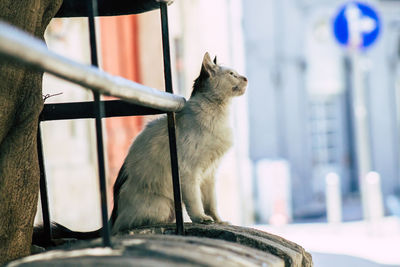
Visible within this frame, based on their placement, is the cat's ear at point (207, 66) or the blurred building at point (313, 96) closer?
the cat's ear at point (207, 66)

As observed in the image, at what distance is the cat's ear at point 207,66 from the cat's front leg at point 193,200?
2.32ft

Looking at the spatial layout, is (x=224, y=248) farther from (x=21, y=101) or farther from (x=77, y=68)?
(x=21, y=101)

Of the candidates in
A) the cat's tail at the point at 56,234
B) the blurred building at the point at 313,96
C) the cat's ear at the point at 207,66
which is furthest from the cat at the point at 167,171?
the blurred building at the point at 313,96

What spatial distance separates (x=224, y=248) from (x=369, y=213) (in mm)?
8341

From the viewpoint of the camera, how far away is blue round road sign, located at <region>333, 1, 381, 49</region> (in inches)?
366

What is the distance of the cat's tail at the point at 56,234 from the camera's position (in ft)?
7.72

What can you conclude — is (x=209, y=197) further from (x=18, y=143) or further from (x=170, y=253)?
(x=170, y=253)

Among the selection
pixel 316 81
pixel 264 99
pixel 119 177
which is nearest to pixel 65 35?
pixel 119 177

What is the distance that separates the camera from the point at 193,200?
2867 millimetres

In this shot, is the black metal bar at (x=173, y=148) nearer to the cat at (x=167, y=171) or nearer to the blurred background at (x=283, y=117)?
the cat at (x=167, y=171)

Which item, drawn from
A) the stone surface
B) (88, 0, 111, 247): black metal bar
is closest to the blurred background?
the stone surface

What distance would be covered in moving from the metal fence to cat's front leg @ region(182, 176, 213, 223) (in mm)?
690

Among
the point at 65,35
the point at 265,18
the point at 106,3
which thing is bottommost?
the point at 106,3

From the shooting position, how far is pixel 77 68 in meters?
1.31
